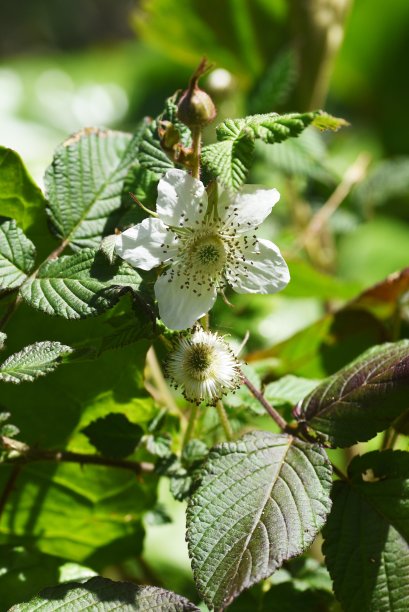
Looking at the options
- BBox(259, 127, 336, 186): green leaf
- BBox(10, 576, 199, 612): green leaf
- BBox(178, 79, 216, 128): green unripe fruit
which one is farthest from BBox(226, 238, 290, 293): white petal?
BBox(259, 127, 336, 186): green leaf

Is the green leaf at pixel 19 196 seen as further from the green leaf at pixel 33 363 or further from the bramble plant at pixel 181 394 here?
the green leaf at pixel 33 363

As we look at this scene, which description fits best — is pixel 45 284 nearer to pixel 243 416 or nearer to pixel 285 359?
pixel 243 416

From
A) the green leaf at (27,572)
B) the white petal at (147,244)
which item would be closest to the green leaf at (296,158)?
the white petal at (147,244)

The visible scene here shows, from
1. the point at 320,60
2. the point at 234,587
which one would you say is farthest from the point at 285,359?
the point at 320,60

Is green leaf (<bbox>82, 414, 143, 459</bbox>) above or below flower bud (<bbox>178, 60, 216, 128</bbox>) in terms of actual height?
below

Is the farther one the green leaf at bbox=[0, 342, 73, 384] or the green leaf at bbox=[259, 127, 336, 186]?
the green leaf at bbox=[259, 127, 336, 186]

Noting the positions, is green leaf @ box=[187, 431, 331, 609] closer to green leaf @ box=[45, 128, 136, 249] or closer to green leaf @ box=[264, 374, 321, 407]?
green leaf @ box=[264, 374, 321, 407]

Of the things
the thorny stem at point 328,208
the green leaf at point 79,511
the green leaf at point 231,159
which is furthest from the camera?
the thorny stem at point 328,208
